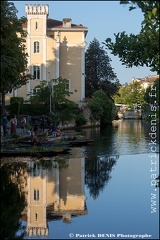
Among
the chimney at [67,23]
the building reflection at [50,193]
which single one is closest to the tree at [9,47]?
the building reflection at [50,193]

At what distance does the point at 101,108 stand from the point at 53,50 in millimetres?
10882

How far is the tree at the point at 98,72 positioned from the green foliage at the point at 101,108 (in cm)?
844

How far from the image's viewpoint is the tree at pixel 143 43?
8.99 metres

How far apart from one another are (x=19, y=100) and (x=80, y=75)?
999 cm

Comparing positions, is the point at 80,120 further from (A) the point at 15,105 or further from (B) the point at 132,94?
(B) the point at 132,94

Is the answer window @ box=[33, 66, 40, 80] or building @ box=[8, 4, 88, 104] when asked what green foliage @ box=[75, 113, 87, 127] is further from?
window @ box=[33, 66, 40, 80]

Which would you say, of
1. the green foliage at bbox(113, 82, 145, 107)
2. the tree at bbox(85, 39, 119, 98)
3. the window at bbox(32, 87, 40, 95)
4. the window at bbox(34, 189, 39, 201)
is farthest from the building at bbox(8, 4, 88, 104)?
the green foliage at bbox(113, 82, 145, 107)

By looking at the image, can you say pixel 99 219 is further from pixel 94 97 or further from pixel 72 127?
pixel 94 97

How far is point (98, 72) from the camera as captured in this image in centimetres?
7019

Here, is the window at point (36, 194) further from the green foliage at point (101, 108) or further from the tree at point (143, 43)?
the green foliage at point (101, 108)

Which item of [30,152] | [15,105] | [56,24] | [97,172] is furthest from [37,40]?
[97,172]

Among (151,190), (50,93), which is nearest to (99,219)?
(151,190)

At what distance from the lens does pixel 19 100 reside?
49062mm

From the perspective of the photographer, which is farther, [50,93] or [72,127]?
[72,127]
